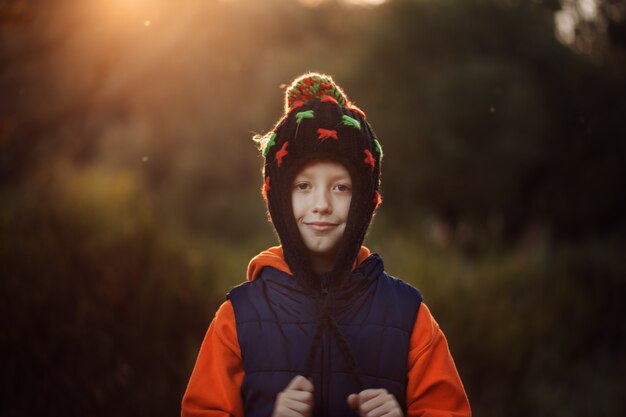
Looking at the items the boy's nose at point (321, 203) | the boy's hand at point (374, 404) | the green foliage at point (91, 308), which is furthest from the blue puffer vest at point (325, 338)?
the green foliage at point (91, 308)

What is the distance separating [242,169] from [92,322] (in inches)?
477

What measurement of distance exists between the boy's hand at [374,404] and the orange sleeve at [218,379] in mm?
417

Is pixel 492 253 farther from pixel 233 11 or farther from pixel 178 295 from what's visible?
pixel 233 11

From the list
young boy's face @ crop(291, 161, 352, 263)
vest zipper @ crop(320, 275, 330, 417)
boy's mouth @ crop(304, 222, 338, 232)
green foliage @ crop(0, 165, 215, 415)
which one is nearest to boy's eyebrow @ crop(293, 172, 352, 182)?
young boy's face @ crop(291, 161, 352, 263)

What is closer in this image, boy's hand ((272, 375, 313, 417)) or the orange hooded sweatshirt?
boy's hand ((272, 375, 313, 417))

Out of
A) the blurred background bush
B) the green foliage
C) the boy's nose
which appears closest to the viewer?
the boy's nose

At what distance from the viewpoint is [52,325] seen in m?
5.12

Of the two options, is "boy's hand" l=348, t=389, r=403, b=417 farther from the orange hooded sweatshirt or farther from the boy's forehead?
the boy's forehead

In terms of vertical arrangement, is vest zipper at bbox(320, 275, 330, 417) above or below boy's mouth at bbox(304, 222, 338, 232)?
below

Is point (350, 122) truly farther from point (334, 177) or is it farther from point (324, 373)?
point (324, 373)

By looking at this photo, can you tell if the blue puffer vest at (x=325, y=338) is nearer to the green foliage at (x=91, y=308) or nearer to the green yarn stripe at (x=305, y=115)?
the green yarn stripe at (x=305, y=115)

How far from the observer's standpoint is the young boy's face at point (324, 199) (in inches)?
85.0

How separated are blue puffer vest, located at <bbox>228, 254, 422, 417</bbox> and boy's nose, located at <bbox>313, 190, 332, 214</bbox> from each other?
237mm

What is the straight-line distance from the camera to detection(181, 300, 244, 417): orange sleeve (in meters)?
2.10
